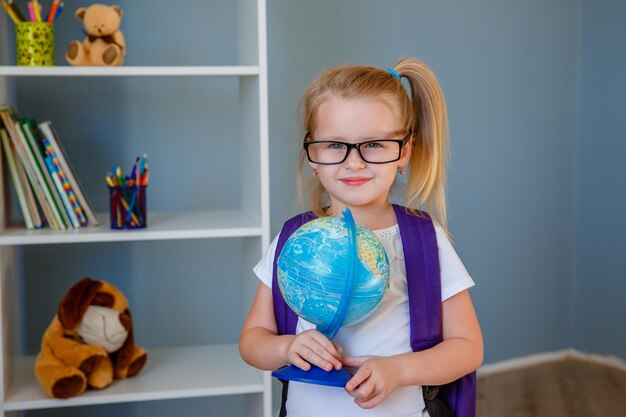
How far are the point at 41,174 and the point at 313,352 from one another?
1.16 metres

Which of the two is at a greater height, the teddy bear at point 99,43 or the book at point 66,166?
the teddy bear at point 99,43

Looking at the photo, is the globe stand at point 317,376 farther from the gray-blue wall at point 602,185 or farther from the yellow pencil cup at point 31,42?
the gray-blue wall at point 602,185

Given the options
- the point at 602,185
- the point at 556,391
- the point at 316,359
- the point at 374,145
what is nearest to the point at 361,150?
the point at 374,145

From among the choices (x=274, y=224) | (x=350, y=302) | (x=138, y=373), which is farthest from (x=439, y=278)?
(x=274, y=224)

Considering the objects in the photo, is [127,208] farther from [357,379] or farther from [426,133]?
[357,379]

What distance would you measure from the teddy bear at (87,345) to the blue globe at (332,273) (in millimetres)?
1038

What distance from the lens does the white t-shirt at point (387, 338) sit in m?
1.47

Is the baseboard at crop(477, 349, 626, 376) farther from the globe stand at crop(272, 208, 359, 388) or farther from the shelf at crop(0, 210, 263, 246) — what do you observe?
the globe stand at crop(272, 208, 359, 388)

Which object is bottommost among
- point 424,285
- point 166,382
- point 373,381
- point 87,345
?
point 166,382

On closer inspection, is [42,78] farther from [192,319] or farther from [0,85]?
[192,319]

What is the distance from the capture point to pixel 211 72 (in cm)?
210

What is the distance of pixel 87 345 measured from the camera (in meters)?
2.21

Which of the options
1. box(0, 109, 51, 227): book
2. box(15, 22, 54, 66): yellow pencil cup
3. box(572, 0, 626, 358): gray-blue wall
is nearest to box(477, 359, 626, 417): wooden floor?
box(572, 0, 626, 358): gray-blue wall

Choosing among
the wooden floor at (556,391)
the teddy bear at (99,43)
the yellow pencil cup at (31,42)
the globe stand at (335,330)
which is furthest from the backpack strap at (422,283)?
the wooden floor at (556,391)
